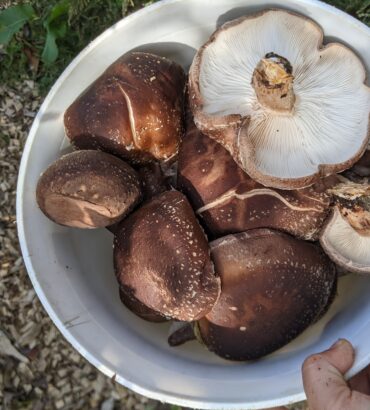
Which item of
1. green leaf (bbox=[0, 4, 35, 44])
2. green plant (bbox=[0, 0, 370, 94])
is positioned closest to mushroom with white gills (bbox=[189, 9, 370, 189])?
green plant (bbox=[0, 0, 370, 94])

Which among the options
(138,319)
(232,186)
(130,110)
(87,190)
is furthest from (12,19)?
(138,319)

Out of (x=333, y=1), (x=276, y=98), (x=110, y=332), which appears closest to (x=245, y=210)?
(x=276, y=98)

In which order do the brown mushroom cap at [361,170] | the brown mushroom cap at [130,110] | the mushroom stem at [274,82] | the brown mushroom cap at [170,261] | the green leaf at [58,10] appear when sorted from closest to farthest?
the mushroom stem at [274,82], the brown mushroom cap at [170,261], the brown mushroom cap at [130,110], the brown mushroom cap at [361,170], the green leaf at [58,10]

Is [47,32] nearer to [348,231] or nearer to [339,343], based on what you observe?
[348,231]

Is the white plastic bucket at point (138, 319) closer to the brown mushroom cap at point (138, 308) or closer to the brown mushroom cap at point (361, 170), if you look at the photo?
the brown mushroom cap at point (138, 308)

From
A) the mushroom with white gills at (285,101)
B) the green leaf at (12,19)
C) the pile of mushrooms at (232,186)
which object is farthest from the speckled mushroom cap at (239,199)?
the green leaf at (12,19)

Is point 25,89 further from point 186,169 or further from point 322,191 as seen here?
point 322,191

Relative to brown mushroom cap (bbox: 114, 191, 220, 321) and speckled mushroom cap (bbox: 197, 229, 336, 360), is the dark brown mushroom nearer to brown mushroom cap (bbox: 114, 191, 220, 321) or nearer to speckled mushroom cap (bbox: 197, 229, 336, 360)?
brown mushroom cap (bbox: 114, 191, 220, 321)
